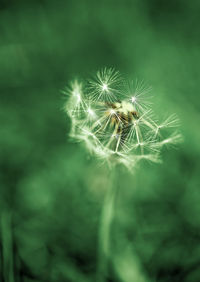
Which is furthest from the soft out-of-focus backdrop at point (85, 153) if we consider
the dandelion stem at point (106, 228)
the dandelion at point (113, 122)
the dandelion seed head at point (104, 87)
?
the dandelion seed head at point (104, 87)

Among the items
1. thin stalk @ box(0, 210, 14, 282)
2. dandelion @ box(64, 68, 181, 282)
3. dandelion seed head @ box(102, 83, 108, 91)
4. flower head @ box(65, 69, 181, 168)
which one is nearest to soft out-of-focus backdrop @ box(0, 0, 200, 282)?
thin stalk @ box(0, 210, 14, 282)

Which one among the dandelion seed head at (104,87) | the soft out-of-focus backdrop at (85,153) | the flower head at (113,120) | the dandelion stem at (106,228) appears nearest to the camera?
the flower head at (113,120)

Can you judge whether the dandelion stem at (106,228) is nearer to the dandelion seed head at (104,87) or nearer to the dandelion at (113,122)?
the dandelion at (113,122)

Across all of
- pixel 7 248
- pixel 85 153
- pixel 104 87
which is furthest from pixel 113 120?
pixel 85 153

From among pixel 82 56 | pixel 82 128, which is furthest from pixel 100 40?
pixel 82 128

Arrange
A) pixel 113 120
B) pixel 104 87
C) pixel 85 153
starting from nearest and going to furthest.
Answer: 1. pixel 113 120
2. pixel 104 87
3. pixel 85 153

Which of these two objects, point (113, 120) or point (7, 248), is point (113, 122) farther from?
point (7, 248)
